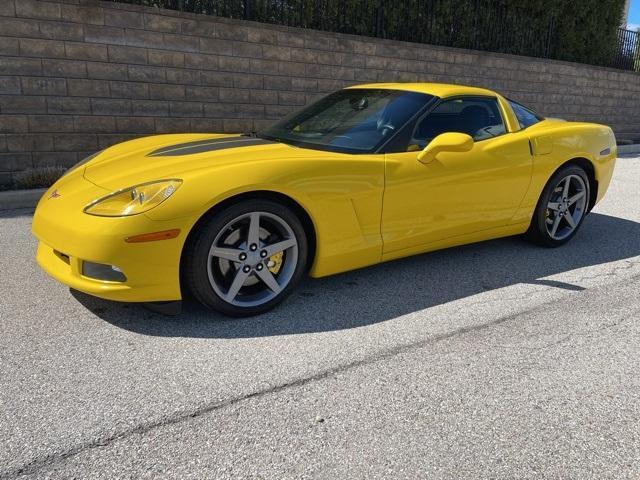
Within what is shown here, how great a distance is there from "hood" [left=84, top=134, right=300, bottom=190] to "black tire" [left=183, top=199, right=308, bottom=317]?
0.30 metres

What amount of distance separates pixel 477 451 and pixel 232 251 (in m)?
1.63

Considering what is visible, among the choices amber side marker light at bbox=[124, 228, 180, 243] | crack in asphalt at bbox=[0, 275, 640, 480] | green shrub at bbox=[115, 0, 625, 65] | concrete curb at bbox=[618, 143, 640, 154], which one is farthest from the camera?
concrete curb at bbox=[618, 143, 640, 154]

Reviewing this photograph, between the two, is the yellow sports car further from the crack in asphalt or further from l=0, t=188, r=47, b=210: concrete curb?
l=0, t=188, r=47, b=210: concrete curb

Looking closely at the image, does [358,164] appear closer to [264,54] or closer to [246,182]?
[246,182]

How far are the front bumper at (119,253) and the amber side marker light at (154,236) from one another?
0.02 meters

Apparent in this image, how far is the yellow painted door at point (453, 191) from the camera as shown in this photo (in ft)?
11.8

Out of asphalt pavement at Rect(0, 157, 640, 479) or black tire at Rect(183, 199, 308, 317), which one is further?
black tire at Rect(183, 199, 308, 317)

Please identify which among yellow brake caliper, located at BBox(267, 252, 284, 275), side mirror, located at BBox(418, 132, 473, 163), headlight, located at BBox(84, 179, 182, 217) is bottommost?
yellow brake caliper, located at BBox(267, 252, 284, 275)

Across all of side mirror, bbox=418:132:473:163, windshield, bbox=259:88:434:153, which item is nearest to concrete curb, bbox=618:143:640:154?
windshield, bbox=259:88:434:153

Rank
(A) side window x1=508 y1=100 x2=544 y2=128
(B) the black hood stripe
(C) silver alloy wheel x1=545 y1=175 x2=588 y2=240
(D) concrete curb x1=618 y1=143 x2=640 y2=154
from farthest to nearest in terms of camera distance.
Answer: (D) concrete curb x1=618 y1=143 x2=640 y2=154, (C) silver alloy wheel x1=545 y1=175 x2=588 y2=240, (A) side window x1=508 y1=100 x2=544 y2=128, (B) the black hood stripe

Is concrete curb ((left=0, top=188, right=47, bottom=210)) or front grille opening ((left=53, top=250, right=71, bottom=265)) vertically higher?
front grille opening ((left=53, top=250, right=71, bottom=265))

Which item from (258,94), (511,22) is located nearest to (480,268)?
(258,94)

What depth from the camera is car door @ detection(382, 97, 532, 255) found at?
11.8ft

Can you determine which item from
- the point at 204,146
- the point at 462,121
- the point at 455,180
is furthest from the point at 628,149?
the point at 204,146
